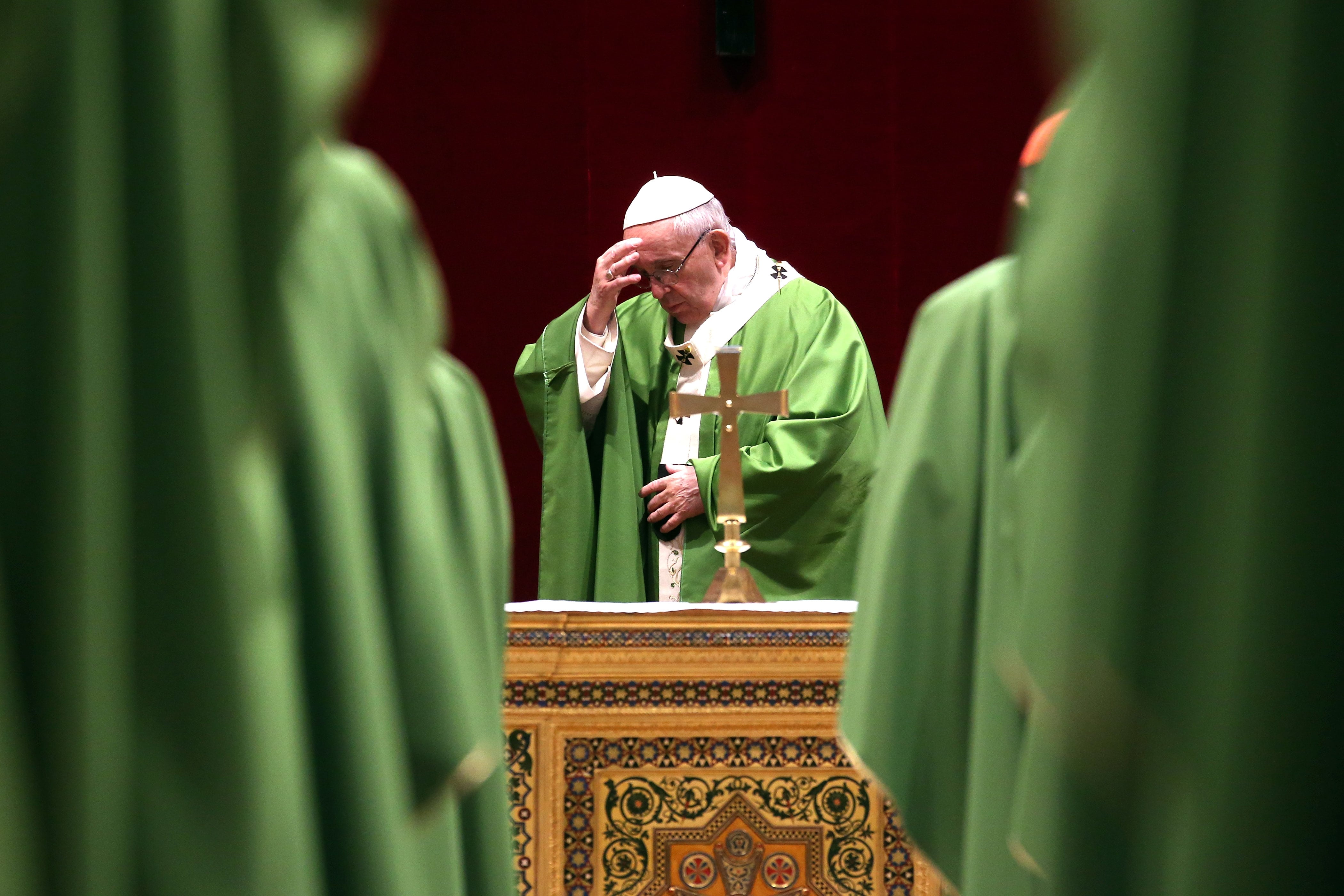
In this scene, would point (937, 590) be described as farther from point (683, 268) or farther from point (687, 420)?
point (683, 268)

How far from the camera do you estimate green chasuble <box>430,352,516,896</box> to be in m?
1.60

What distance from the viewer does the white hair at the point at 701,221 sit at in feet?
15.0

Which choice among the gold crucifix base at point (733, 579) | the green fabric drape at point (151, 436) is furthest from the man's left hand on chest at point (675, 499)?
the green fabric drape at point (151, 436)

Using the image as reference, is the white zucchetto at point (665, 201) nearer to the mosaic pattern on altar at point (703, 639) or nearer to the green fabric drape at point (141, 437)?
the mosaic pattern on altar at point (703, 639)

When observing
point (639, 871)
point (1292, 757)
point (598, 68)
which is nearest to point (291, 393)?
point (1292, 757)

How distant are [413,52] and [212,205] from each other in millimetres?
5301

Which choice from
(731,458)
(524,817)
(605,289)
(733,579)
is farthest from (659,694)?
(605,289)

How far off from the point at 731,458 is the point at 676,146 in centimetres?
295

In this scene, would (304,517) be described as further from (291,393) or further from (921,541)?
(921,541)

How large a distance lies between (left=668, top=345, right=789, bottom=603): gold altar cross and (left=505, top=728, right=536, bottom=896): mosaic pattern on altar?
59 centimetres

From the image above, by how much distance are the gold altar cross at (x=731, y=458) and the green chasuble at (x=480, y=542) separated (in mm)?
1485

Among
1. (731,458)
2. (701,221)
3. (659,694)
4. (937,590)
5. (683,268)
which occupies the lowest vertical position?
(659,694)

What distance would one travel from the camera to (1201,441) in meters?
0.94

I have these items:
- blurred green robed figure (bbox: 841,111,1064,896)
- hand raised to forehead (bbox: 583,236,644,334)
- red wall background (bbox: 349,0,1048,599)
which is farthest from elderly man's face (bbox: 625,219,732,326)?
blurred green robed figure (bbox: 841,111,1064,896)
